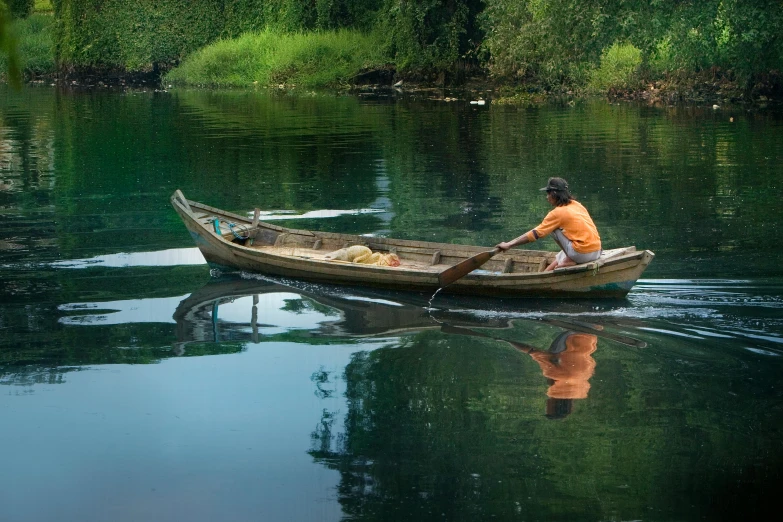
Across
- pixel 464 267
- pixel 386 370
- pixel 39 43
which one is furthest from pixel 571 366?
pixel 39 43

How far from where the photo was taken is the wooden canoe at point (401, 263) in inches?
391

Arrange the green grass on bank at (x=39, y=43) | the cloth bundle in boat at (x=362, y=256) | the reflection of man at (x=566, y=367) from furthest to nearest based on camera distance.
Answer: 1. the green grass on bank at (x=39, y=43)
2. the cloth bundle in boat at (x=362, y=256)
3. the reflection of man at (x=566, y=367)

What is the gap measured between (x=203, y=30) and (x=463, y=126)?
2513cm

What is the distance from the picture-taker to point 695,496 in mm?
6141

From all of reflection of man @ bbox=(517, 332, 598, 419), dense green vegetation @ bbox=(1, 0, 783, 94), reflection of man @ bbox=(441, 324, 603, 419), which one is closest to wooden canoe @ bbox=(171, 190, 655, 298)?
reflection of man @ bbox=(441, 324, 603, 419)

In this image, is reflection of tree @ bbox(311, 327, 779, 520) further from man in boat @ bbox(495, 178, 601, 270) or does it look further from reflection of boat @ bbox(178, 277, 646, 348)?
man in boat @ bbox(495, 178, 601, 270)

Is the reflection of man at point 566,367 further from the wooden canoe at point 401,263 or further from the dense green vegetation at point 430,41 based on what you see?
the dense green vegetation at point 430,41

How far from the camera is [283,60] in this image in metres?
44.4

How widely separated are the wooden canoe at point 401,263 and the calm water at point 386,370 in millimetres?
196

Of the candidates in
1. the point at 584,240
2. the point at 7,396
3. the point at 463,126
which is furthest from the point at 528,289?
the point at 463,126

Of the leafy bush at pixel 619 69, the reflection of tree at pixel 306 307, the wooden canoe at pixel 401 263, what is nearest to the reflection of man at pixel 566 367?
the wooden canoe at pixel 401 263

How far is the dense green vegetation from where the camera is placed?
2394 cm

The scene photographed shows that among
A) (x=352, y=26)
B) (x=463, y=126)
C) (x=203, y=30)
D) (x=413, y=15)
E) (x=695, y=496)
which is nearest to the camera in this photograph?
(x=695, y=496)

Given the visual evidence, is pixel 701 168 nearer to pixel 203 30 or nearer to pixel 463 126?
pixel 463 126
